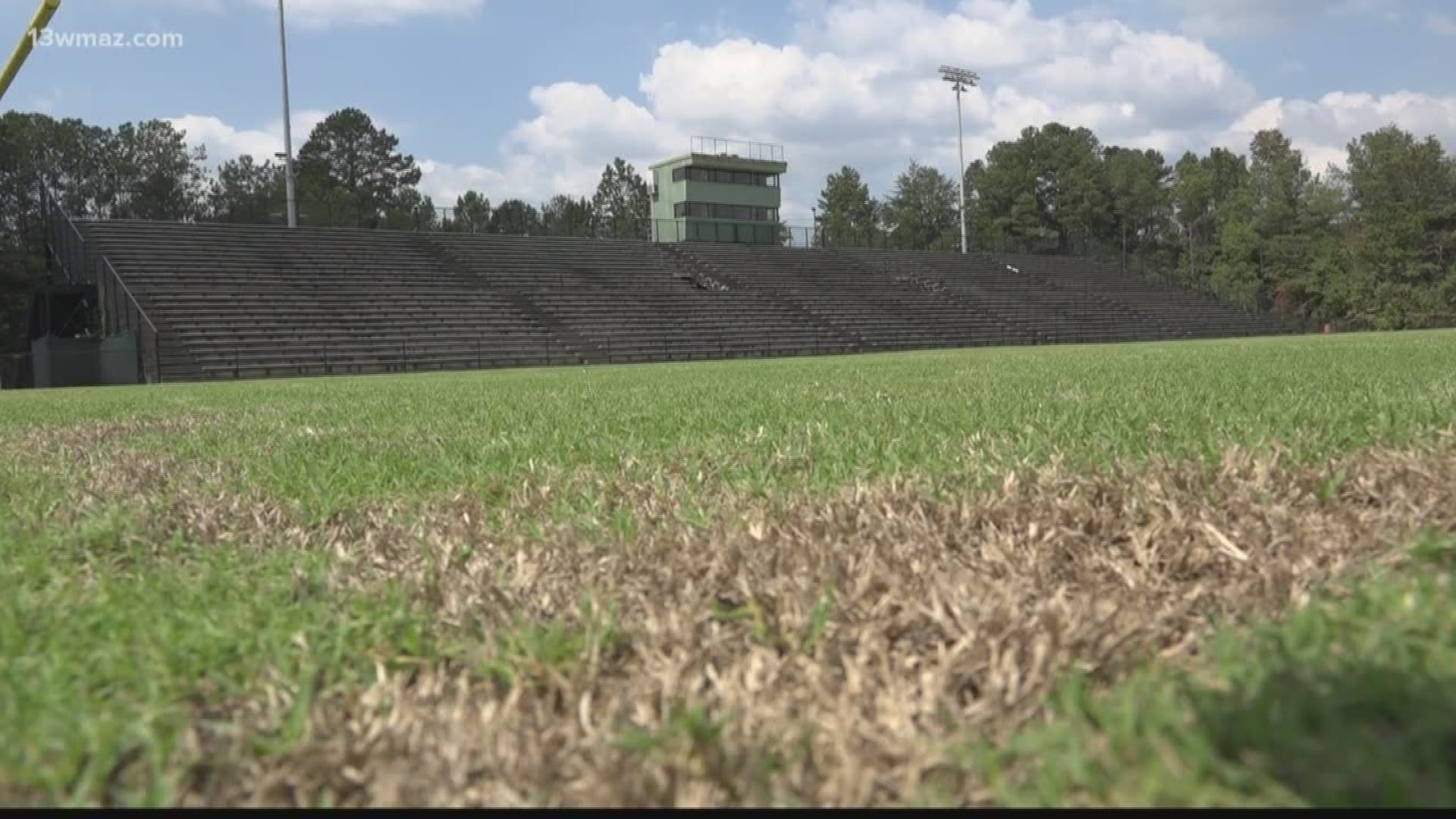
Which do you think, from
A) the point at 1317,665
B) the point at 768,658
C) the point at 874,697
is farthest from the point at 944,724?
the point at 1317,665

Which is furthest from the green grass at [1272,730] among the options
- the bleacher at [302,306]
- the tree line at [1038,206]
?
the tree line at [1038,206]

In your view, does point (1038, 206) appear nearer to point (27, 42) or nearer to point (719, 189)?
point (719, 189)

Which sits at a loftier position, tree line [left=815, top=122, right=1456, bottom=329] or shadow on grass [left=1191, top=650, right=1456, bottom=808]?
tree line [left=815, top=122, right=1456, bottom=329]

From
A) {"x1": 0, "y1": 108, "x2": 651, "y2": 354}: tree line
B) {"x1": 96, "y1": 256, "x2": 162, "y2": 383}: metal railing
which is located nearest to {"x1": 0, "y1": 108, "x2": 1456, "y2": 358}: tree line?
{"x1": 0, "y1": 108, "x2": 651, "y2": 354}: tree line

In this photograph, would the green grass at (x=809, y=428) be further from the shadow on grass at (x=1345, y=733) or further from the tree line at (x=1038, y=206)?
the tree line at (x=1038, y=206)

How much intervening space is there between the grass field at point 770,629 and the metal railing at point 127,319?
950 inches

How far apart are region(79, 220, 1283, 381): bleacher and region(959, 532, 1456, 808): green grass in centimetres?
2745

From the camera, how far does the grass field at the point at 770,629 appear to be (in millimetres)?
1091

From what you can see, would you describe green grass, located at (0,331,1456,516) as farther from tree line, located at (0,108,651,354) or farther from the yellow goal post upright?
tree line, located at (0,108,651,354)

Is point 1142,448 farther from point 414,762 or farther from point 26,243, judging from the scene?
point 26,243

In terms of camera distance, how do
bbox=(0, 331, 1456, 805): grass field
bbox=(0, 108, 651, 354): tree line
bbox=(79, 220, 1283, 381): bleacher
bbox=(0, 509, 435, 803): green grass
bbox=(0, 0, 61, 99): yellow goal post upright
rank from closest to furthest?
1. bbox=(0, 331, 1456, 805): grass field
2. bbox=(0, 509, 435, 803): green grass
3. bbox=(0, 0, 61, 99): yellow goal post upright
4. bbox=(79, 220, 1283, 381): bleacher
5. bbox=(0, 108, 651, 354): tree line

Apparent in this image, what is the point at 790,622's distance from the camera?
63.1 inches

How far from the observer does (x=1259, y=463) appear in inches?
99.4

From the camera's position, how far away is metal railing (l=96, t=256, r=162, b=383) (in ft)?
80.3
